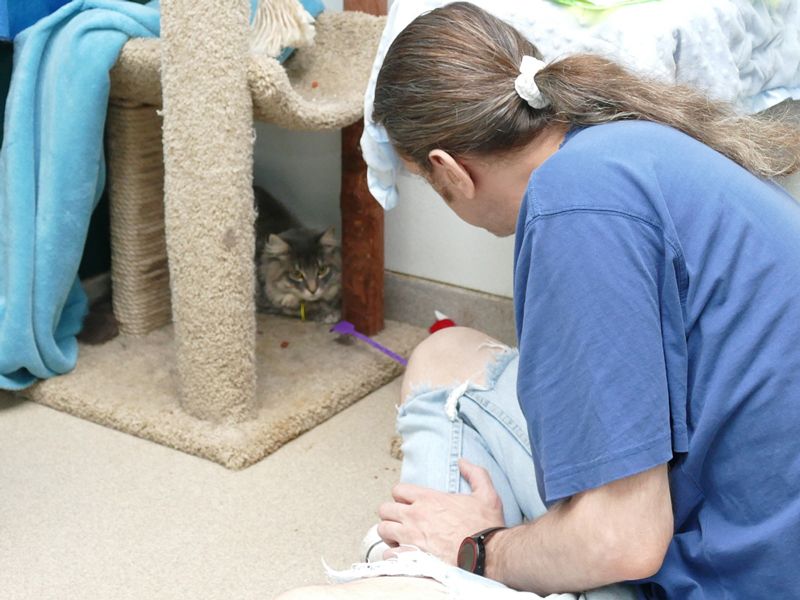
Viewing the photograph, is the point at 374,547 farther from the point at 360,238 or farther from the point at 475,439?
the point at 360,238

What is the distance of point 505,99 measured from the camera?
931 millimetres

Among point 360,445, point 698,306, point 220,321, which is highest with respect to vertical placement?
point 698,306

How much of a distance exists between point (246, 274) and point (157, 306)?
57 cm

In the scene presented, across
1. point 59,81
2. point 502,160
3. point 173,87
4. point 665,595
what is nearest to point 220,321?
point 173,87

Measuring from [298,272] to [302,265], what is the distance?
2 centimetres

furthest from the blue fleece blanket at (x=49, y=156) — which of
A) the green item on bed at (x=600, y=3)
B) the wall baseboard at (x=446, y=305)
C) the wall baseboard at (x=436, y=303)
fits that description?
the green item on bed at (x=600, y=3)

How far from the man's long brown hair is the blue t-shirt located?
0.30 ft

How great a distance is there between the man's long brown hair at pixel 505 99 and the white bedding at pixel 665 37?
9.8 inches

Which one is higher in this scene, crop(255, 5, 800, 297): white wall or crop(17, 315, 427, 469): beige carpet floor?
crop(255, 5, 800, 297): white wall

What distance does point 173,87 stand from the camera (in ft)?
5.54

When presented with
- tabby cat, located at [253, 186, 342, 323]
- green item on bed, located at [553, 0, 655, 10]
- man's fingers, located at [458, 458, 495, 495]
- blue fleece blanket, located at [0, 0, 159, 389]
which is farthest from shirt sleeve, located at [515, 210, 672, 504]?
tabby cat, located at [253, 186, 342, 323]

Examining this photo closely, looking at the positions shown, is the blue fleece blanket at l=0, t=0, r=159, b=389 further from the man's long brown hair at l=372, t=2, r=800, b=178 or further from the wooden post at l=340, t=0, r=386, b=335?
the man's long brown hair at l=372, t=2, r=800, b=178

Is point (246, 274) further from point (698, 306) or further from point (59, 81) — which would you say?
point (698, 306)

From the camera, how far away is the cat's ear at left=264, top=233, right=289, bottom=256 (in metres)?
2.41
